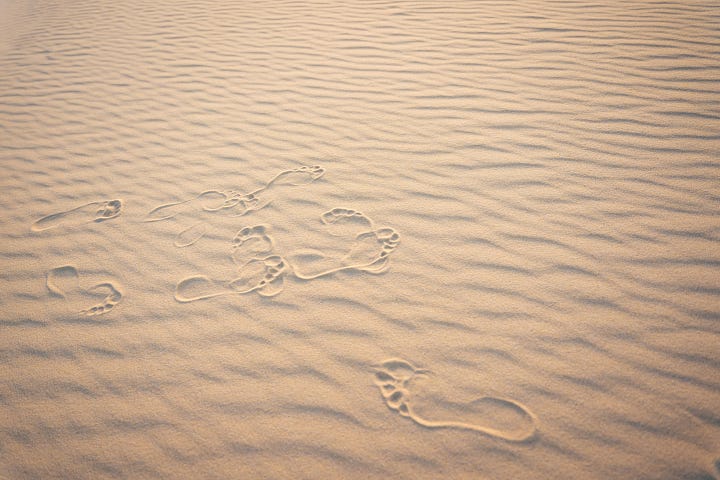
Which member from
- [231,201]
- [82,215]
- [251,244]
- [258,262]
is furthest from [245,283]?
[82,215]

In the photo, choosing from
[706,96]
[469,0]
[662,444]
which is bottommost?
[662,444]

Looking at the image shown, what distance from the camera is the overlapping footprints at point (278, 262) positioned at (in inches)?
85.9

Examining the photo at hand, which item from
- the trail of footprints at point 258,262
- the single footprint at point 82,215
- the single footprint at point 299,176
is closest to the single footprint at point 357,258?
the trail of footprints at point 258,262

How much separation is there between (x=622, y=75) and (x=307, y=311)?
320cm

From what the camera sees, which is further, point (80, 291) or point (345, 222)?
point (345, 222)

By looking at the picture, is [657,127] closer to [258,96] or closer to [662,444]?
[662,444]

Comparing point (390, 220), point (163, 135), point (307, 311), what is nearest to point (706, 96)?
point (390, 220)

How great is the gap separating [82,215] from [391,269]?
7.21 feet

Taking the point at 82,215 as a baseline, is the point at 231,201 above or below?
above

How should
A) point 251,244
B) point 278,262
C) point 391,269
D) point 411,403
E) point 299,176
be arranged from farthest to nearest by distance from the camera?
1. point 299,176
2. point 251,244
3. point 278,262
4. point 391,269
5. point 411,403

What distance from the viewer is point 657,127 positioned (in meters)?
2.76

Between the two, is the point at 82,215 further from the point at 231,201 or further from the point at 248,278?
the point at 248,278

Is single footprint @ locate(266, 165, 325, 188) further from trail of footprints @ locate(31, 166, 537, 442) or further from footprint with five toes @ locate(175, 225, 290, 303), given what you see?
footprint with five toes @ locate(175, 225, 290, 303)

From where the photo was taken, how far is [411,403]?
1.65 metres
